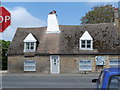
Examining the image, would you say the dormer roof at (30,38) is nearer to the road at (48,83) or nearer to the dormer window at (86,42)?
the dormer window at (86,42)

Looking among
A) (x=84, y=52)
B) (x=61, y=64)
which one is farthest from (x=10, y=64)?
(x=84, y=52)

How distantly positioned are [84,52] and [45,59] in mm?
4788

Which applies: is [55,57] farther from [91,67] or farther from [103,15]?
[103,15]

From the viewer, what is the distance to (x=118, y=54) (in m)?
26.8

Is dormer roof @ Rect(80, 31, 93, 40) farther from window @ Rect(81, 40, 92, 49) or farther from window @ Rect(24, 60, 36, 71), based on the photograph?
window @ Rect(24, 60, 36, 71)

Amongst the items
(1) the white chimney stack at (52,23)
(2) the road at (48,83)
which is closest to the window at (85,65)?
(1) the white chimney stack at (52,23)

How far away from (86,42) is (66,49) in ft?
8.58

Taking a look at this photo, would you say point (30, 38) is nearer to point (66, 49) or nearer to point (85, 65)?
point (66, 49)

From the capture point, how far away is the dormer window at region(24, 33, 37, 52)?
28.7 m

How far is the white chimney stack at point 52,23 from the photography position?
30.1 meters

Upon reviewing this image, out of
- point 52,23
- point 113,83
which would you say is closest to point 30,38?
point 52,23

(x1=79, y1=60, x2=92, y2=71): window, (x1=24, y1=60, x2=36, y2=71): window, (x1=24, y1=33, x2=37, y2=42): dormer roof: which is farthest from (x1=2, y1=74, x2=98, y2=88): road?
(x1=24, y1=33, x2=37, y2=42): dormer roof

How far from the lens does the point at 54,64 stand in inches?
1093

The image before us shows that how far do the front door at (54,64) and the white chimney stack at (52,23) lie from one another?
415 centimetres
